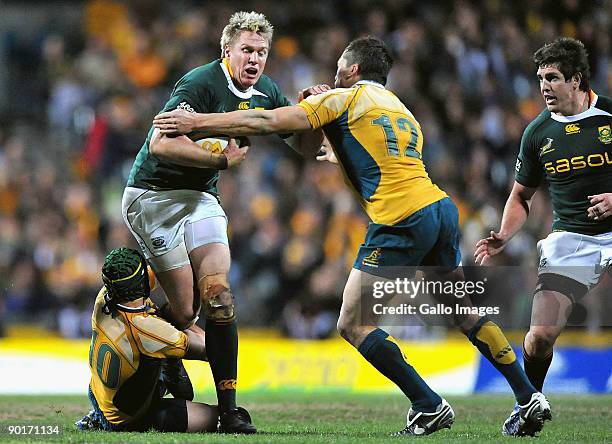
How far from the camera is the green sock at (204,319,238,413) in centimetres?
644

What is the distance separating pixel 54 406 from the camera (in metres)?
8.66

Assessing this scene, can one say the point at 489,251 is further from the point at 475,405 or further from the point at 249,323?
the point at 249,323

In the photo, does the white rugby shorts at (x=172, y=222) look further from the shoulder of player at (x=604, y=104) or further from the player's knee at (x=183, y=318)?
the shoulder of player at (x=604, y=104)

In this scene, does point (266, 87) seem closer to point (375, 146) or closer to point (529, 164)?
point (375, 146)

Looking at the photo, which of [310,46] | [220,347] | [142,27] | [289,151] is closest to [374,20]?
[310,46]

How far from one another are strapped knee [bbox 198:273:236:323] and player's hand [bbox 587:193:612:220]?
8.55 feet

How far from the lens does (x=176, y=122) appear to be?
248 inches

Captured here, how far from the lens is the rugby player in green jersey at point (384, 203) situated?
6.18 m

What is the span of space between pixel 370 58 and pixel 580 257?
2209 millimetres

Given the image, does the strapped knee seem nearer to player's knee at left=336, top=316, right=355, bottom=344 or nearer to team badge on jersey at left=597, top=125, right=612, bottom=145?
player's knee at left=336, top=316, right=355, bottom=344

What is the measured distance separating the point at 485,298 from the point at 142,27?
8.22 metres

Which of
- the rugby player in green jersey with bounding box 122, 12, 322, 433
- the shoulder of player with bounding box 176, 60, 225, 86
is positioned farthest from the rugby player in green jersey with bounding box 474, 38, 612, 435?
the shoulder of player with bounding box 176, 60, 225, 86

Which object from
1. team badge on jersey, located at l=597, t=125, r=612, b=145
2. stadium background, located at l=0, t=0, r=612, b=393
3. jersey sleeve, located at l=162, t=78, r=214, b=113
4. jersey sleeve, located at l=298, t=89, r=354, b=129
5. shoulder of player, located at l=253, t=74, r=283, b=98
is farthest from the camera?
stadium background, located at l=0, t=0, r=612, b=393

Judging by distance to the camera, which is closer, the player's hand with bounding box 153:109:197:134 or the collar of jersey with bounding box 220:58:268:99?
the player's hand with bounding box 153:109:197:134
